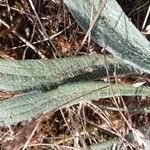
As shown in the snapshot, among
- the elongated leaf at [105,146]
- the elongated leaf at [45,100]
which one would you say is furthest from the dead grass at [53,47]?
the elongated leaf at [45,100]

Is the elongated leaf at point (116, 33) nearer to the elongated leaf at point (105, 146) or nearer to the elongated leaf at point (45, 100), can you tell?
the elongated leaf at point (45, 100)

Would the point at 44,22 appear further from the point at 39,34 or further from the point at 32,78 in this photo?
the point at 32,78

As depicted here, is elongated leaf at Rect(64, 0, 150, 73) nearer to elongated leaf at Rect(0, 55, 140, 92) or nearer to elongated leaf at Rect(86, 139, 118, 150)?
elongated leaf at Rect(0, 55, 140, 92)

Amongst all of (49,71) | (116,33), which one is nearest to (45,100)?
(49,71)

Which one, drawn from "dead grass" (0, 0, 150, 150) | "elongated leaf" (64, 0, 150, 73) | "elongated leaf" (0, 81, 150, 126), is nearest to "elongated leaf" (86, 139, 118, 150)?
"dead grass" (0, 0, 150, 150)

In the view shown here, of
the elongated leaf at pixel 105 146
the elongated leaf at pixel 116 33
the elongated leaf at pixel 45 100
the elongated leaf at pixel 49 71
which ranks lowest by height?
the elongated leaf at pixel 105 146

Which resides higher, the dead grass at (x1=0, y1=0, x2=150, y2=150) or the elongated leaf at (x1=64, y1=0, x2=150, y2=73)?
the elongated leaf at (x1=64, y1=0, x2=150, y2=73)
